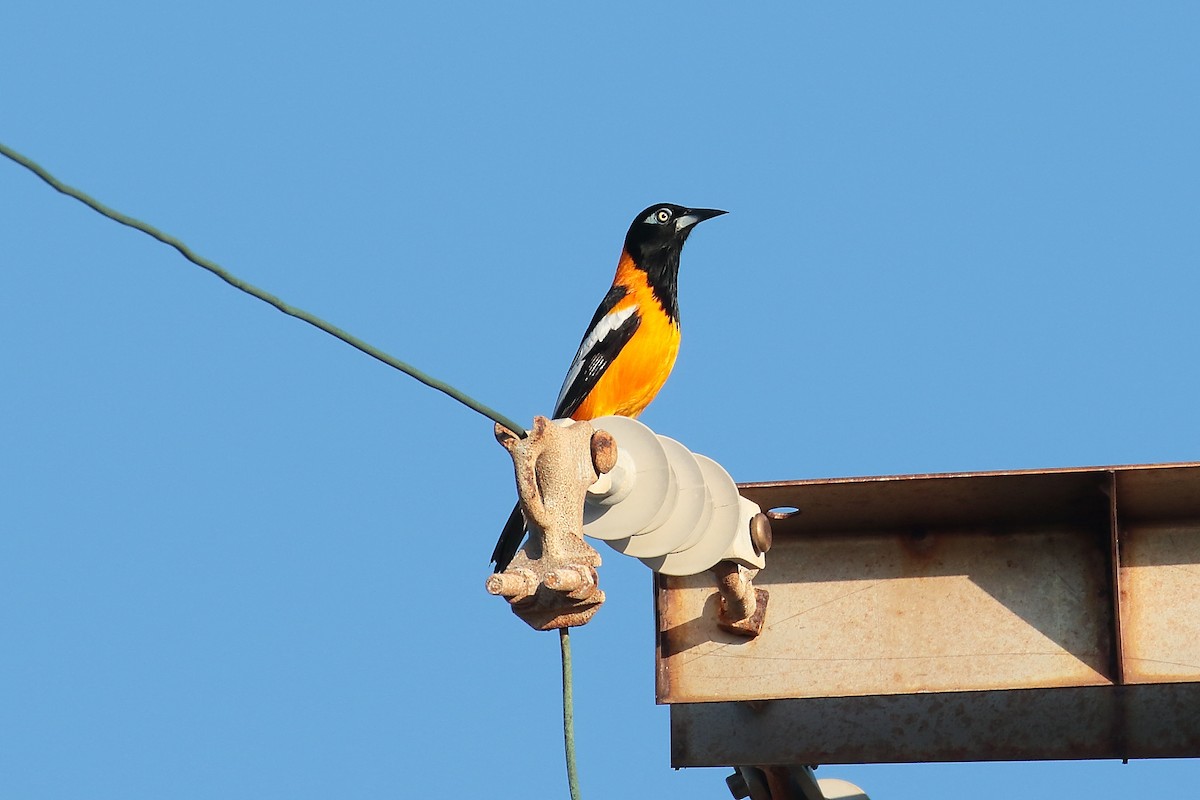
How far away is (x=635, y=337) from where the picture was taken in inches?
404

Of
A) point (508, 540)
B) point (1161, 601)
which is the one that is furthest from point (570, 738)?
point (508, 540)

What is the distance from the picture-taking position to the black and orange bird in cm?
1013

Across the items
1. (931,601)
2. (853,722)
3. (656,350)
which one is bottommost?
(853,722)

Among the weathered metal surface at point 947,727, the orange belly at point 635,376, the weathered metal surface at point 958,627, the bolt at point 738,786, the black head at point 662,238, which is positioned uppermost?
the black head at point 662,238

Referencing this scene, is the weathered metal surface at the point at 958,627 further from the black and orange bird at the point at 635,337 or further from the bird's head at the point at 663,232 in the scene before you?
the bird's head at the point at 663,232

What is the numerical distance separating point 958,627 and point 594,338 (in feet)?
12.5

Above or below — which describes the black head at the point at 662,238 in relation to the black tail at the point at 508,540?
above

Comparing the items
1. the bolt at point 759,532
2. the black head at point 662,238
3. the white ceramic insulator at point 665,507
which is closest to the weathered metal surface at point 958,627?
the bolt at point 759,532

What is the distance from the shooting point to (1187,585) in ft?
22.5

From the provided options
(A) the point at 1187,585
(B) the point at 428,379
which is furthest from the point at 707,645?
(B) the point at 428,379

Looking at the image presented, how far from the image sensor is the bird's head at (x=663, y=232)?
11.0 metres

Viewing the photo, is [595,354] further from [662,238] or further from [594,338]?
[662,238]

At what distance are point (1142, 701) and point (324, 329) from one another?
4.08 meters

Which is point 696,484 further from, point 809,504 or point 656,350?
point 656,350
